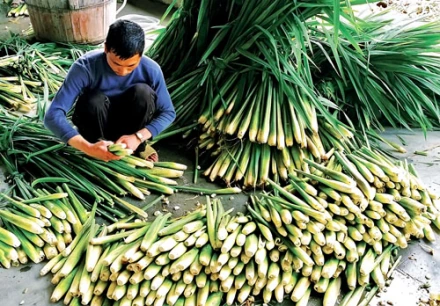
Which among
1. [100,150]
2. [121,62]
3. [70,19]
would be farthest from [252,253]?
[70,19]

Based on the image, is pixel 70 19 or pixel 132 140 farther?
pixel 70 19

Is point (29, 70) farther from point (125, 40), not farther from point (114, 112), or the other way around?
point (125, 40)

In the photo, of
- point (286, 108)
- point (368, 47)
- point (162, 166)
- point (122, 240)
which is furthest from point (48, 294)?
point (368, 47)

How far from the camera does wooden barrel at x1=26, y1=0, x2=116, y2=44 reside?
348cm

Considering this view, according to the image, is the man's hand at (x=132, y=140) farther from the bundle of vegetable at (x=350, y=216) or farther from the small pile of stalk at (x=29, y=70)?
the small pile of stalk at (x=29, y=70)

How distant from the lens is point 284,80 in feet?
7.19

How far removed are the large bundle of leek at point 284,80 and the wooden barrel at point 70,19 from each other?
45.2 inches

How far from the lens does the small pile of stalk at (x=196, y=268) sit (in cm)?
164

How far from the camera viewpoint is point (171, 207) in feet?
6.92

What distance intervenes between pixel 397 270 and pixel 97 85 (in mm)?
1410

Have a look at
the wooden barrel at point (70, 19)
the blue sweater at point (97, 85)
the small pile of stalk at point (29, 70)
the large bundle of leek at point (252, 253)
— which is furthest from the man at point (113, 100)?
the wooden barrel at point (70, 19)

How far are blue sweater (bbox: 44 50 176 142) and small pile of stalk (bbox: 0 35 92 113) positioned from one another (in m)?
0.73

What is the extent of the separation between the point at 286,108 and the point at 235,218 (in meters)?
0.63

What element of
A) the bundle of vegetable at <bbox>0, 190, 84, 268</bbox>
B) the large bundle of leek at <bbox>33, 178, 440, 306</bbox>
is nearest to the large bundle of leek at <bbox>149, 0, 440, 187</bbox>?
the large bundle of leek at <bbox>33, 178, 440, 306</bbox>
